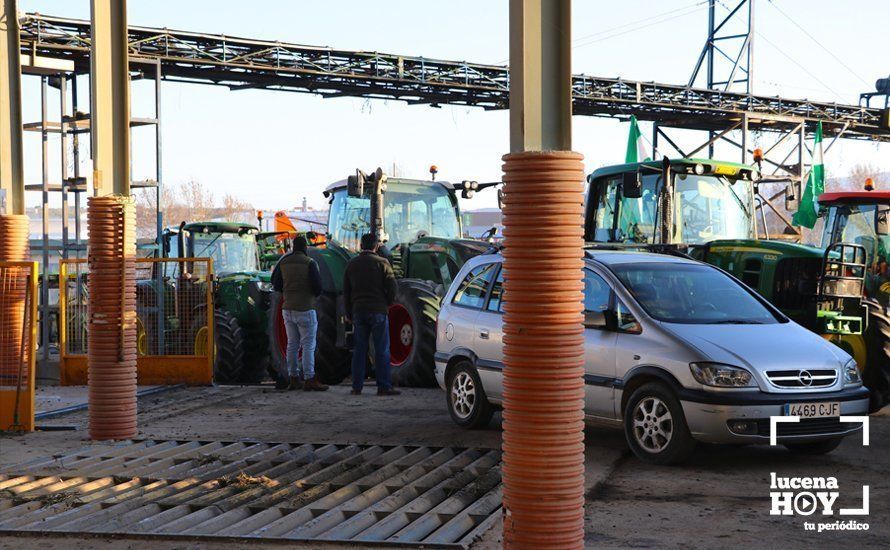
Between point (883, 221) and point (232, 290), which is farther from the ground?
point (883, 221)

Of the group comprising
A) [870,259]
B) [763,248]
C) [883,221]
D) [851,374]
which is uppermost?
[883,221]

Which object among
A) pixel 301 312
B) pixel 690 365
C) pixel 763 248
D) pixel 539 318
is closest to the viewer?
pixel 539 318

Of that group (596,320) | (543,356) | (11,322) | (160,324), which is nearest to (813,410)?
(596,320)

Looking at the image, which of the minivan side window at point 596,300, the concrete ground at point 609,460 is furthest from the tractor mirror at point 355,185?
the minivan side window at point 596,300

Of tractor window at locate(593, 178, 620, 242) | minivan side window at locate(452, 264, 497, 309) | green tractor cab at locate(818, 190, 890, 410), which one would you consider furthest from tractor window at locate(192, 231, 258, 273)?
green tractor cab at locate(818, 190, 890, 410)

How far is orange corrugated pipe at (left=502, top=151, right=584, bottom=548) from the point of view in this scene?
5145 mm

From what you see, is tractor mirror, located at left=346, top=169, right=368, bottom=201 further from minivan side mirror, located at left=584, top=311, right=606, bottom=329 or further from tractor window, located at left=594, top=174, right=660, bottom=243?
minivan side mirror, located at left=584, top=311, right=606, bottom=329

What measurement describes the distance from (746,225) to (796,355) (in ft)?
16.9

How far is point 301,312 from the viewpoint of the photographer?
14688 millimetres

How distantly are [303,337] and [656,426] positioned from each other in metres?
6.94

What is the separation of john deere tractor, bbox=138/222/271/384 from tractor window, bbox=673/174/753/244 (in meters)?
6.54

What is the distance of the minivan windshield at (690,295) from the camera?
31.0 feet

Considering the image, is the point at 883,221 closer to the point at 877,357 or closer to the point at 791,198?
the point at 791,198

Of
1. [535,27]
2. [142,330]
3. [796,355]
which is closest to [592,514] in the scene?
[796,355]
